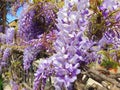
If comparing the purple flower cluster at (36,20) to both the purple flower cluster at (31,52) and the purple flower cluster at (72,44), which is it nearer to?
the purple flower cluster at (31,52)

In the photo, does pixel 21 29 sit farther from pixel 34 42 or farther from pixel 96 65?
pixel 96 65

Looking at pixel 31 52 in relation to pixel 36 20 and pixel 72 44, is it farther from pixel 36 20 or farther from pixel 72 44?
pixel 72 44

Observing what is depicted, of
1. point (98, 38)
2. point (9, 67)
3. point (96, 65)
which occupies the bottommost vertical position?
point (9, 67)

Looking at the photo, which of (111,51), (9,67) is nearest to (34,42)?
(111,51)

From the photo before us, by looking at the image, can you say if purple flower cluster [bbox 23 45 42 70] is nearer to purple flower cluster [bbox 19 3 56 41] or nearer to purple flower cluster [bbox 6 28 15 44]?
purple flower cluster [bbox 19 3 56 41]

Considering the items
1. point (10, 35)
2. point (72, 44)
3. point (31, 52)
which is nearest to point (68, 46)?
point (72, 44)

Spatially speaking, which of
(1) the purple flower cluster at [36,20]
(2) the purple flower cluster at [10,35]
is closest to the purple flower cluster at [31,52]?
(1) the purple flower cluster at [36,20]

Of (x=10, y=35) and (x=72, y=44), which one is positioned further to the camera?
(x=10, y=35)

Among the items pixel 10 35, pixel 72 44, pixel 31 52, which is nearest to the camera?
pixel 72 44

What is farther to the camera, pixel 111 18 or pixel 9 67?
pixel 9 67
